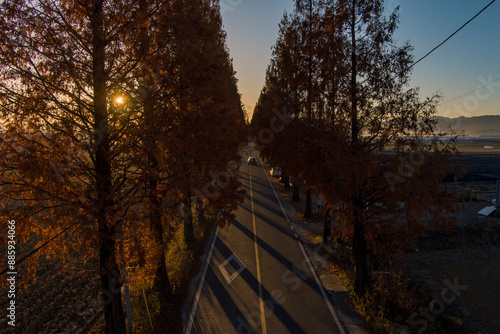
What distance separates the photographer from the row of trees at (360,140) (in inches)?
312

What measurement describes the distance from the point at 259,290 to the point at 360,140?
6377 mm

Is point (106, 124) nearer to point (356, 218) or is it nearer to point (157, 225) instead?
point (157, 225)

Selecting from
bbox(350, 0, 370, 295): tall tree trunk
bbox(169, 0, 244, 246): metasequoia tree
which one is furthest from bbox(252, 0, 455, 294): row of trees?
bbox(169, 0, 244, 246): metasequoia tree

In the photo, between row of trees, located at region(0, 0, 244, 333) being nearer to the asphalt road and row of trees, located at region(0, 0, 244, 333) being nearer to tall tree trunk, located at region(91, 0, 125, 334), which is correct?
tall tree trunk, located at region(91, 0, 125, 334)

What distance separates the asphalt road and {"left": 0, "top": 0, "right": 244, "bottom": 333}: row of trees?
3.38 m

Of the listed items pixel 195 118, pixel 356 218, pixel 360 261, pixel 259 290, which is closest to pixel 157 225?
pixel 195 118

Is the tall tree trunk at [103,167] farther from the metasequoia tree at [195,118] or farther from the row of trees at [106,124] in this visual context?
the metasequoia tree at [195,118]

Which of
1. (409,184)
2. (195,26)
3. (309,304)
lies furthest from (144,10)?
(309,304)

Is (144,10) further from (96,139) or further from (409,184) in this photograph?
(409,184)

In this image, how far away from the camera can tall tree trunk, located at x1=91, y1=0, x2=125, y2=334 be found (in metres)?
5.43

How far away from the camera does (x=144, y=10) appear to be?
5.86 metres

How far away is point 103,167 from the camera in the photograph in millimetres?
5863

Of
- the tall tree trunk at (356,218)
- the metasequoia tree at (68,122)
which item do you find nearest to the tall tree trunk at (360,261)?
the tall tree trunk at (356,218)

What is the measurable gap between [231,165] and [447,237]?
45.0 ft
